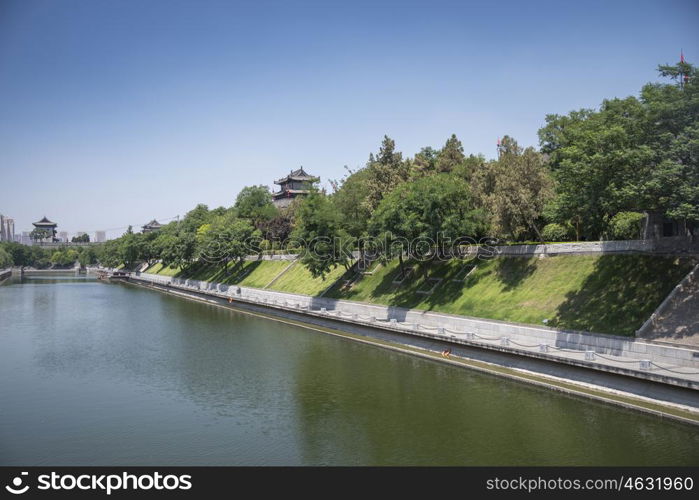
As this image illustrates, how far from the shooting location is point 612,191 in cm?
2605

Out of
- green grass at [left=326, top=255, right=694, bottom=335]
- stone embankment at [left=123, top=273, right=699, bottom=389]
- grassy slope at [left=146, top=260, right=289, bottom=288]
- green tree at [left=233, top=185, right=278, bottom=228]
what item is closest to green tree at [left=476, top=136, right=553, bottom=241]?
green grass at [left=326, top=255, right=694, bottom=335]

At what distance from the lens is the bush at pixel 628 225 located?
34.7m

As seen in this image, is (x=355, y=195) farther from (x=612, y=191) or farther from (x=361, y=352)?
(x=612, y=191)

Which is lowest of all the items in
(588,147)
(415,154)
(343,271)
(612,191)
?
(343,271)

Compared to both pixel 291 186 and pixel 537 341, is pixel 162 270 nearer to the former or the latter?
pixel 291 186

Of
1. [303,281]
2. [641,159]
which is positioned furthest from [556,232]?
[303,281]

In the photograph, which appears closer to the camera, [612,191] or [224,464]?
[224,464]

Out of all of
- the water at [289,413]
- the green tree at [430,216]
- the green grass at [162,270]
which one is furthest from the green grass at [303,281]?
the green grass at [162,270]

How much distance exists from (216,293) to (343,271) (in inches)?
891

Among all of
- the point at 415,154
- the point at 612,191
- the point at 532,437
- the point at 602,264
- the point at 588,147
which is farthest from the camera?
the point at 415,154

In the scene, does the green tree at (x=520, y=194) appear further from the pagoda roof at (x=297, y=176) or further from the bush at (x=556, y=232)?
the pagoda roof at (x=297, y=176)

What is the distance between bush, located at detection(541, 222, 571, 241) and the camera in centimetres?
4009

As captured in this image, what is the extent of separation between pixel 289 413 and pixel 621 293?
739 inches
